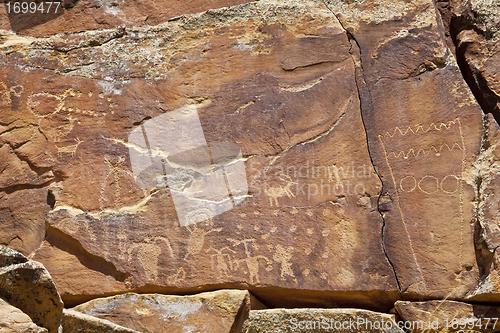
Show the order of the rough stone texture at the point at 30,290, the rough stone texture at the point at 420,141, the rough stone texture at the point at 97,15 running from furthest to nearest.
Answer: the rough stone texture at the point at 97,15 < the rough stone texture at the point at 420,141 < the rough stone texture at the point at 30,290

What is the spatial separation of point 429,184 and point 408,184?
11 centimetres

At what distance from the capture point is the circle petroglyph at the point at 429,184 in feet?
7.72

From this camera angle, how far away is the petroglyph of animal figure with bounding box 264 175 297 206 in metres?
2.50

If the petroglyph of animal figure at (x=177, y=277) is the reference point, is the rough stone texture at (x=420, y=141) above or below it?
above

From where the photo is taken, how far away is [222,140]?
2.62 metres

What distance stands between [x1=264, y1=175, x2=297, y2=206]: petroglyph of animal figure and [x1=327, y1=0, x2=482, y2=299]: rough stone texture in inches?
20.1

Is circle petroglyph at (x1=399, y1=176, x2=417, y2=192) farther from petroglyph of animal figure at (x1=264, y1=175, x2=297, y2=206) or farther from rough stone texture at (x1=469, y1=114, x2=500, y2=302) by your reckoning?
petroglyph of animal figure at (x1=264, y1=175, x2=297, y2=206)

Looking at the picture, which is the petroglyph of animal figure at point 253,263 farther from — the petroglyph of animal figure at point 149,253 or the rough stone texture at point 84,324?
the rough stone texture at point 84,324

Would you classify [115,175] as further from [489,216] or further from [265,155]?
[489,216]

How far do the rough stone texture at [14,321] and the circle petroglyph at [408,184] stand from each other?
6.34 ft

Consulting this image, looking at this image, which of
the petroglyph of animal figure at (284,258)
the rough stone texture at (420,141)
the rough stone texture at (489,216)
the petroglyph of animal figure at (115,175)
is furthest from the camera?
the petroglyph of animal figure at (115,175)

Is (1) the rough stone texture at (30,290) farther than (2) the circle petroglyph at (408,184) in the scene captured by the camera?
No

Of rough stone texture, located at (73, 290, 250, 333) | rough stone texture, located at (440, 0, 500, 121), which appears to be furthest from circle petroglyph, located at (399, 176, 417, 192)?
rough stone texture, located at (73, 290, 250, 333)

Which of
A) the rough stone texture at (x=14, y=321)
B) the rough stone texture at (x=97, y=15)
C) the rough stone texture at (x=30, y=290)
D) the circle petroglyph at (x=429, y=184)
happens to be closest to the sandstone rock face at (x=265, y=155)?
the circle petroglyph at (x=429, y=184)
